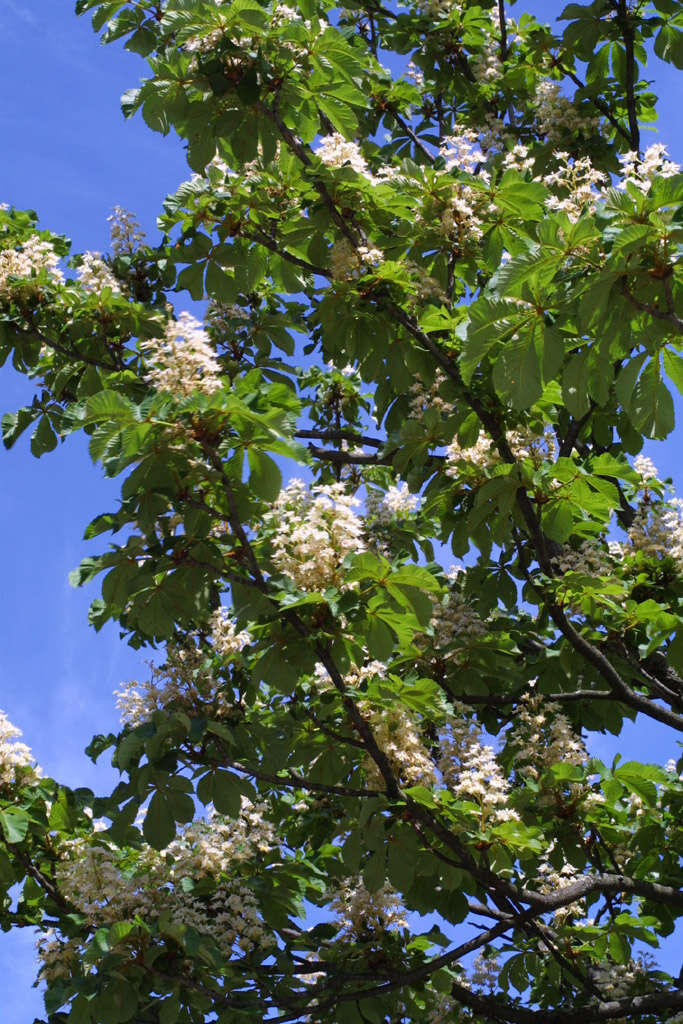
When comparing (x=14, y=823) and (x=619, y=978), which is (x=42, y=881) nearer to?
(x=14, y=823)

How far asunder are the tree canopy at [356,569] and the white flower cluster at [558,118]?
527 millimetres

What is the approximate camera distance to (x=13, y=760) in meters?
5.30

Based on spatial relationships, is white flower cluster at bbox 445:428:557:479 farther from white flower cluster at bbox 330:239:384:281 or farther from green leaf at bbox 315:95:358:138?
green leaf at bbox 315:95:358:138

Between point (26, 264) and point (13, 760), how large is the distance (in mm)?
2532

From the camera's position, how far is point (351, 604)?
3.90 m

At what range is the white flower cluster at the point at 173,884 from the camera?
15.8 ft

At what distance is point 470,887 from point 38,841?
82.4 inches

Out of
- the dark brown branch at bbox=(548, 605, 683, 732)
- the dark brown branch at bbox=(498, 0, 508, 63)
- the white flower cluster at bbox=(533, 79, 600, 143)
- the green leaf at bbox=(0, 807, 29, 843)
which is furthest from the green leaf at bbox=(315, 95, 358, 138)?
the dark brown branch at bbox=(498, 0, 508, 63)

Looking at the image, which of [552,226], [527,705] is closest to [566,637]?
[527,705]

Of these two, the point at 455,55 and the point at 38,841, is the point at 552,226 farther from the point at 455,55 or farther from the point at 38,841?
the point at 455,55

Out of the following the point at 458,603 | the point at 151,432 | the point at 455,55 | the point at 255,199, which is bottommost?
the point at 151,432

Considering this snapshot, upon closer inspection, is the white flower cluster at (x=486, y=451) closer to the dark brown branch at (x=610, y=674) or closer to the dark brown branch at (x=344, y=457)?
the dark brown branch at (x=610, y=674)

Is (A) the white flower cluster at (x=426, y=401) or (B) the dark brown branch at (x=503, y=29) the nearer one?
(A) the white flower cluster at (x=426, y=401)

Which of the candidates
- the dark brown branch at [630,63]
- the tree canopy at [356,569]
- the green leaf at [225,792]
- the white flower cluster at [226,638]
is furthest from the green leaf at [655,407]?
the dark brown branch at [630,63]
